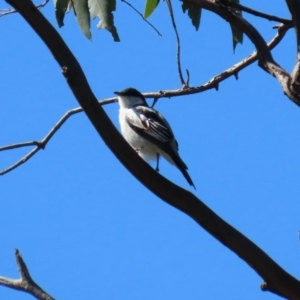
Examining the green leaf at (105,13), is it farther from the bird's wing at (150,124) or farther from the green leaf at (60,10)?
the bird's wing at (150,124)

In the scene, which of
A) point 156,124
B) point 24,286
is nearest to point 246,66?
point 24,286

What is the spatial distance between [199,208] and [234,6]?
2.50 feet

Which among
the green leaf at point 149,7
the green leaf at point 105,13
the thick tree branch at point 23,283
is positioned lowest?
the thick tree branch at point 23,283

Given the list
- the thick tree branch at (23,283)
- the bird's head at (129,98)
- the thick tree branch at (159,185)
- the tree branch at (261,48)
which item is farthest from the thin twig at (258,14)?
the bird's head at (129,98)

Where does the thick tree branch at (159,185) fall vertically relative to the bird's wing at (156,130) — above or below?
below

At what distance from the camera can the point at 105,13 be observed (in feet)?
11.3

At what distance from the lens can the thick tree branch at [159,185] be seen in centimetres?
278

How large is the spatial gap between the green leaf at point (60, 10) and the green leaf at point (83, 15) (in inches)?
1.9

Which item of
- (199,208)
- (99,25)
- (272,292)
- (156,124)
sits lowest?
(272,292)

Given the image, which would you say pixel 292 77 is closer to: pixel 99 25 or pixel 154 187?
pixel 154 187

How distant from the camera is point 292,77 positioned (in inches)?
99.8

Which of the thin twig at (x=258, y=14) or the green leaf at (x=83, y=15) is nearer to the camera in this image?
the thin twig at (x=258, y=14)

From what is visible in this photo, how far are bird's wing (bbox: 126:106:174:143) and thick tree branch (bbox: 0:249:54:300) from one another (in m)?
4.20

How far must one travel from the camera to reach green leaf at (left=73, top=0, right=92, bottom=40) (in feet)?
11.2
